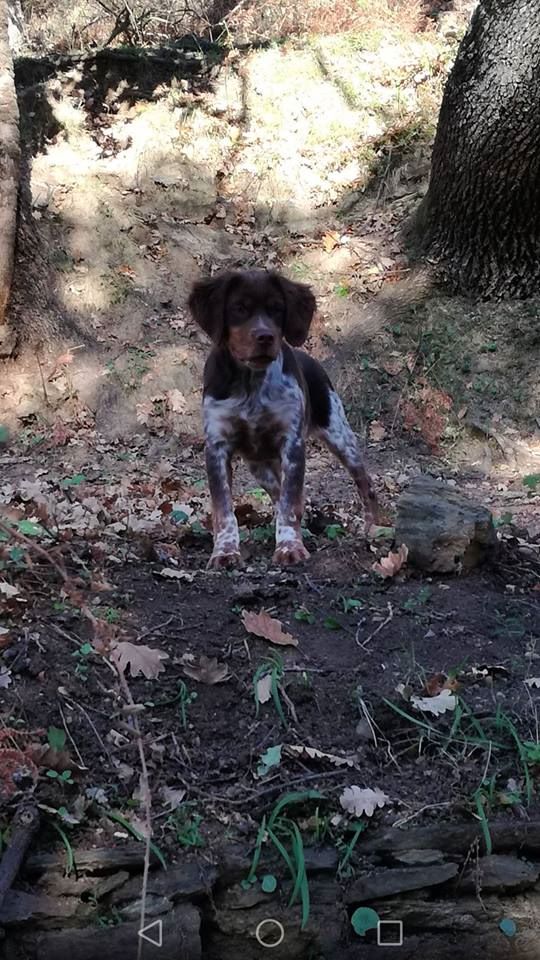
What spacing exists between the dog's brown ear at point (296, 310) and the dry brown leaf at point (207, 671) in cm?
Answer: 233

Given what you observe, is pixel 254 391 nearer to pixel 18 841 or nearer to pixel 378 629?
pixel 378 629

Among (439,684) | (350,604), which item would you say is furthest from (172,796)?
(350,604)

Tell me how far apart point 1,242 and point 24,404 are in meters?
1.61

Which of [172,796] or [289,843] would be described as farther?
[172,796]

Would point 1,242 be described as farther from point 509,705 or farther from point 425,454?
point 509,705

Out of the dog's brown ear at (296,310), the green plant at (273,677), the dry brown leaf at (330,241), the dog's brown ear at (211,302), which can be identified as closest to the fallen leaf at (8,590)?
the green plant at (273,677)

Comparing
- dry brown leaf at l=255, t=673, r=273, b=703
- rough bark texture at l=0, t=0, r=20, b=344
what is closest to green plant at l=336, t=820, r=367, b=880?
dry brown leaf at l=255, t=673, r=273, b=703

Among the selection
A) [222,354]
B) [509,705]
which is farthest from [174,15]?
[509,705]

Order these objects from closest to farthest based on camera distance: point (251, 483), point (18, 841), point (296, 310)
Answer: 1. point (18, 841)
2. point (296, 310)
3. point (251, 483)

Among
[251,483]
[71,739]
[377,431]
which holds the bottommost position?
[377,431]

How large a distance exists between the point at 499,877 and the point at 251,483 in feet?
18.1

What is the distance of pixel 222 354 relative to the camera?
506cm

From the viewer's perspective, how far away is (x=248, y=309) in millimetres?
4820

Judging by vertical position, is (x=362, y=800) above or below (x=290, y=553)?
above
